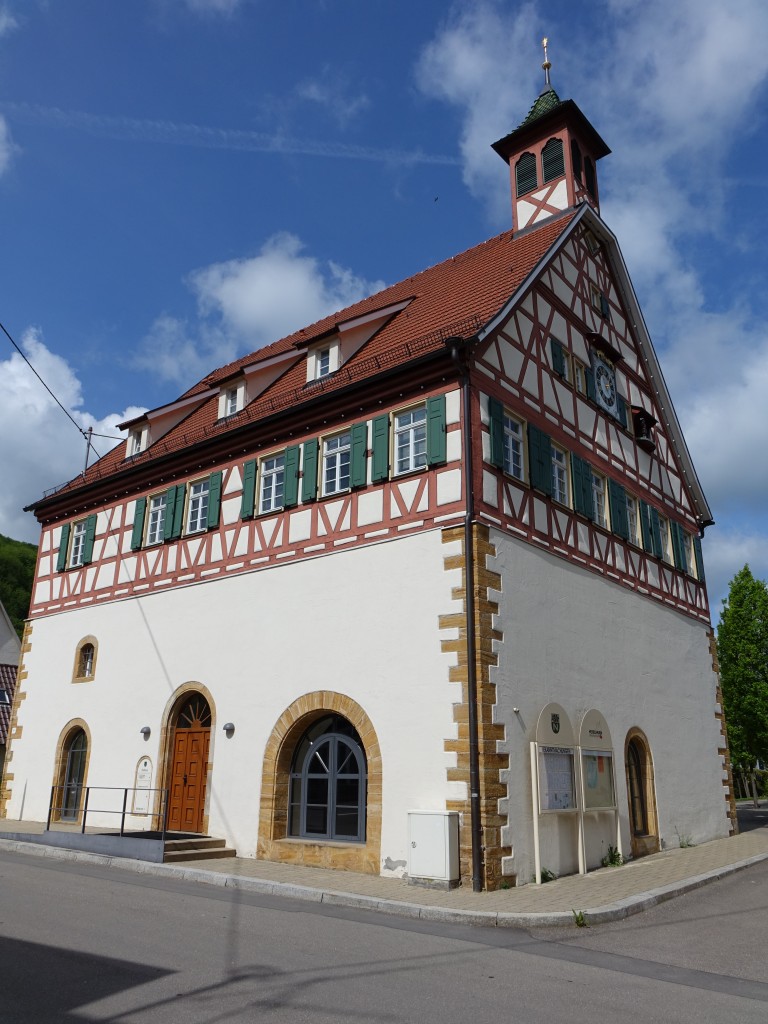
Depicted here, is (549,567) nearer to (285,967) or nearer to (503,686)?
(503,686)

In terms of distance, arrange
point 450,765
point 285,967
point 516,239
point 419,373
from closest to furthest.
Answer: point 285,967, point 450,765, point 419,373, point 516,239

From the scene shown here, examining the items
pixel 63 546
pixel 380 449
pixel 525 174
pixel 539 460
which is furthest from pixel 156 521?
pixel 525 174

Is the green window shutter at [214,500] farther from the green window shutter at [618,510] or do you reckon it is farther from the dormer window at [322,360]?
the green window shutter at [618,510]

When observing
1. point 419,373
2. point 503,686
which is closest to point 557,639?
point 503,686

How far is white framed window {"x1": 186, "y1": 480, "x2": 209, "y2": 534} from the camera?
56.2 feet

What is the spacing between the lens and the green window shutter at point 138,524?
59.9 feet

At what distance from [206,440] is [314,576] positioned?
14.6 ft

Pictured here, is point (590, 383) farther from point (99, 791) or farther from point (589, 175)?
point (99, 791)

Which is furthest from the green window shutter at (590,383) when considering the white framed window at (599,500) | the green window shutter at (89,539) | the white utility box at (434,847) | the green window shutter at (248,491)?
the green window shutter at (89,539)

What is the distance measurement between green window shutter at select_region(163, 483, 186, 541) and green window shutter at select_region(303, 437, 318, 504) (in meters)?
3.59

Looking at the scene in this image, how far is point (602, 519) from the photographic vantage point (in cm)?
1680

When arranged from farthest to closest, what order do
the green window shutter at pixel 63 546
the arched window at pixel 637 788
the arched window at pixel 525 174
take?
the arched window at pixel 525 174 → the green window shutter at pixel 63 546 → the arched window at pixel 637 788

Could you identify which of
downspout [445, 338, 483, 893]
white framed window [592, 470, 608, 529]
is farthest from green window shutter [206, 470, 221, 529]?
white framed window [592, 470, 608, 529]

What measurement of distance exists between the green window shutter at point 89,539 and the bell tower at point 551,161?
12.1 metres
